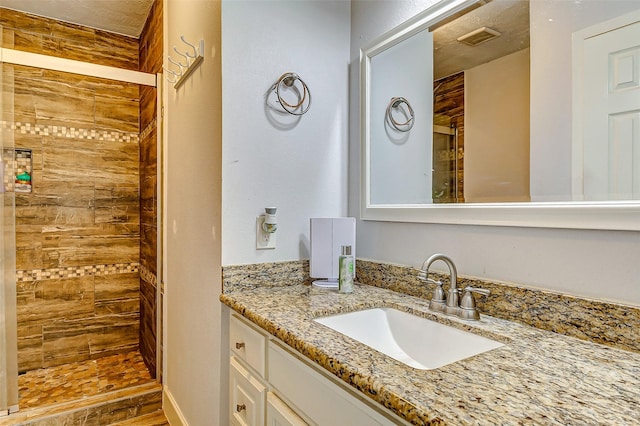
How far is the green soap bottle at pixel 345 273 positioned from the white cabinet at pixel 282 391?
0.37 metres

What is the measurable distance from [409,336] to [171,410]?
1.59 m

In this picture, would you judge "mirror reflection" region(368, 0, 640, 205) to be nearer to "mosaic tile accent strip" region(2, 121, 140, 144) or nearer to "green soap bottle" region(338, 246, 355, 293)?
"green soap bottle" region(338, 246, 355, 293)

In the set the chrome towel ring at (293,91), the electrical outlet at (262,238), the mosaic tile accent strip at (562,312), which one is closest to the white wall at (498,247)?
the mosaic tile accent strip at (562,312)

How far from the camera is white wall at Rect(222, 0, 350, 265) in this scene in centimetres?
142

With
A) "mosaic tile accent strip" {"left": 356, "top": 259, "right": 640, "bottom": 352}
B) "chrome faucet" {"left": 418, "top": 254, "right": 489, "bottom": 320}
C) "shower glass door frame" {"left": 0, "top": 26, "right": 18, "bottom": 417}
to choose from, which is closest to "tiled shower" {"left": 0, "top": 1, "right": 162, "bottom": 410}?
"shower glass door frame" {"left": 0, "top": 26, "right": 18, "bottom": 417}

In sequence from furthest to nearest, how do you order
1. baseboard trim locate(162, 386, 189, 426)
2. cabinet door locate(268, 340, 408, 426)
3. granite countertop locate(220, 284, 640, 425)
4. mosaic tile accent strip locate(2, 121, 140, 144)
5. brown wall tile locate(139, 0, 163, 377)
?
mosaic tile accent strip locate(2, 121, 140, 144) < brown wall tile locate(139, 0, 163, 377) < baseboard trim locate(162, 386, 189, 426) < cabinet door locate(268, 340, 408, 426) < granite countertop locate(220, 284, 640, 425)

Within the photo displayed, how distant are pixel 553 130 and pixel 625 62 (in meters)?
0.20

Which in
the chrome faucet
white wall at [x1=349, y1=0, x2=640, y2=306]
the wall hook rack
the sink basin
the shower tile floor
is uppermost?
the wall hook rack

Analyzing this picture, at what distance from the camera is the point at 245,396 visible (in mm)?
1235

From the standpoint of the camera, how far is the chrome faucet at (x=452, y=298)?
109cm

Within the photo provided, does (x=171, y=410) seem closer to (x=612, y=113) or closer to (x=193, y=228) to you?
(x=193, y=228)

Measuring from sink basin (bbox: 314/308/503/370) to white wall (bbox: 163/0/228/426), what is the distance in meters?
0.54

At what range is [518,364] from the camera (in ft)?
2.55

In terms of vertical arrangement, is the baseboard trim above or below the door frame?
below
